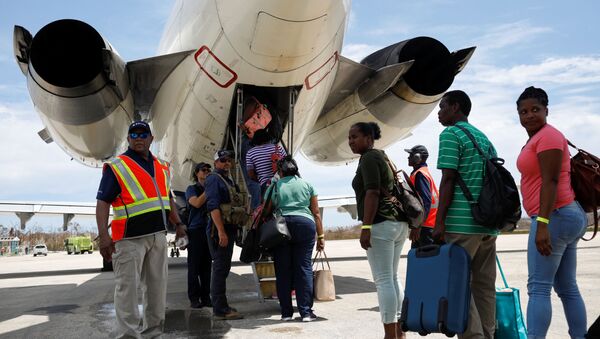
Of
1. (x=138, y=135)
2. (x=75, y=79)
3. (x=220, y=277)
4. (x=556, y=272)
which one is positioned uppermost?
(x=75, y=79)

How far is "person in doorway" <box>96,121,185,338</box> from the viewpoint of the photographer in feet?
12.7

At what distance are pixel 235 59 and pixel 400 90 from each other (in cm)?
393

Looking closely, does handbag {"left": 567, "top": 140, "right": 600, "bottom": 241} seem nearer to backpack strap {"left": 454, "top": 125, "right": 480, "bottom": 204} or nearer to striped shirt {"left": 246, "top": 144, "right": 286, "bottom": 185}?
backpack strap {"left": 454, "top": 125, "right": 480, "bottom": 204}

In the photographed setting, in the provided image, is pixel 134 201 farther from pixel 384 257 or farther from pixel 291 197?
pixel 384 257

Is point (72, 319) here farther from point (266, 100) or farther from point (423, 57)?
point (423, 57)

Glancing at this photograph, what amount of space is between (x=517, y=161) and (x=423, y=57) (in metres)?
5.64

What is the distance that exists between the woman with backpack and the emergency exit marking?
2974mm

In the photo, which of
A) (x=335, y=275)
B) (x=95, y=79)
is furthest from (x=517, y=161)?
(x=335, y=275)

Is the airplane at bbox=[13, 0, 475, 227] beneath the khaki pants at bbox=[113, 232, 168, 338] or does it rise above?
above

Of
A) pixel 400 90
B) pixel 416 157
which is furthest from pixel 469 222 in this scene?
pixel 400 90

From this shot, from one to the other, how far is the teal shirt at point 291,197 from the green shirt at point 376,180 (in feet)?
4.57

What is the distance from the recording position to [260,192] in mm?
6645

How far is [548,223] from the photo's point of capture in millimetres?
3299

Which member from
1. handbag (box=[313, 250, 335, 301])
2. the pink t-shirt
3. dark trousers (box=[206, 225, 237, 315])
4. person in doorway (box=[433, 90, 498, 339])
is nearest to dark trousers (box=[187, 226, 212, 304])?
dark trousers (box=[206, 225, 237, 315])
